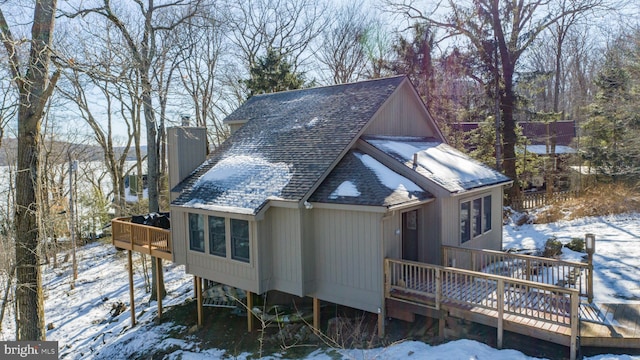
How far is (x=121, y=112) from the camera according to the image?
27.9 metres

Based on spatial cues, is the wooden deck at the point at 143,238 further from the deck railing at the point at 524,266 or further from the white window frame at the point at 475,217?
the white window frame at the point at 475,217

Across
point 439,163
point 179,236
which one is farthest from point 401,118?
point 179,236

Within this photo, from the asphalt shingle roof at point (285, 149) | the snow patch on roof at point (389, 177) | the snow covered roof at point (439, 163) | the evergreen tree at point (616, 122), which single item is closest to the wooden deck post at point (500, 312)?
the snow covered roof at point (439, 163)

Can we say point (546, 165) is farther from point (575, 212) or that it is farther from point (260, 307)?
point (260, 307)

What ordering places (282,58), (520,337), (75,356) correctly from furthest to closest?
(282,58) → (75,356) → (520,337)

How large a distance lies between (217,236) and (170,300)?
240 inches

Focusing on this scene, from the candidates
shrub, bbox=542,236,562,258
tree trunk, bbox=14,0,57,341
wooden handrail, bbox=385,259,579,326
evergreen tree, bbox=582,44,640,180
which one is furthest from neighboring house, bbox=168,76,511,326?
evergreen tree, bbox=582,44,640,180

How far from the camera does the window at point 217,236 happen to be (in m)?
10.5

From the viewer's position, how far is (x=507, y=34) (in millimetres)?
20812

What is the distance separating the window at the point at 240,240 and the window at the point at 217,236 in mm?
343

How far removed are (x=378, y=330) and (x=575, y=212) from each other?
45.1ft

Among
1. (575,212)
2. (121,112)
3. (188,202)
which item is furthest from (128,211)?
(575,212)

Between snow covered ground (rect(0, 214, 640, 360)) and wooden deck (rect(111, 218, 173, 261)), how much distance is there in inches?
94.5

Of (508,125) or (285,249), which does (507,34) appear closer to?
(508,125)
